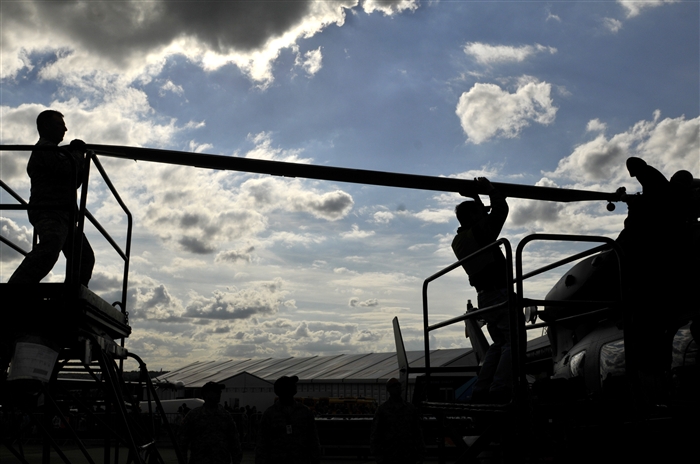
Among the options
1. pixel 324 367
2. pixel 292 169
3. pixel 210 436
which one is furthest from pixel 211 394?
pixel 324 367

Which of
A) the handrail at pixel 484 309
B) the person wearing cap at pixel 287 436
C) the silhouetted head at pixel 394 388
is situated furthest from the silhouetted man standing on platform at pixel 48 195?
the silhouetted head at pixel 394 388

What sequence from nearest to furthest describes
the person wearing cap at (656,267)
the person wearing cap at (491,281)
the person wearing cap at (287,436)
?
the person wearing cap at (656,267) → the person wearing cap at (491,281) → the person wearing cap at (287,436)

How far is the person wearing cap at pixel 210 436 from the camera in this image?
7.26 m

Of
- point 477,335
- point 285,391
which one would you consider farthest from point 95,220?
point 477,335

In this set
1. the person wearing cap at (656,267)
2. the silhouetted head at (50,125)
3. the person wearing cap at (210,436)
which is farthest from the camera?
the person wearing cap at (210,436)

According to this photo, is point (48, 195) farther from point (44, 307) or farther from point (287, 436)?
point (287, 436)

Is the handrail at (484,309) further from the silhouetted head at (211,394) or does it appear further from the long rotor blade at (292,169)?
the silhouetted head at (211,394)

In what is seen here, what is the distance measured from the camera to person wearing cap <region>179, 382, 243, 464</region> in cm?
726

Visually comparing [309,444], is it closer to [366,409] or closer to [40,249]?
[40,249]

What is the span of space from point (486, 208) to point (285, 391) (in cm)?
301

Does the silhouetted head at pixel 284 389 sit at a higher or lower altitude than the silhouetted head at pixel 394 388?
higher

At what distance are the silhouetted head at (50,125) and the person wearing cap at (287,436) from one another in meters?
3.24

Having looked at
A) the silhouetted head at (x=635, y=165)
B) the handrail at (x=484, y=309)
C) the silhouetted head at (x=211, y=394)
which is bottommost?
the silhouetted head at (x=211, y=394)

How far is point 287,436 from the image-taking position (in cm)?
690
